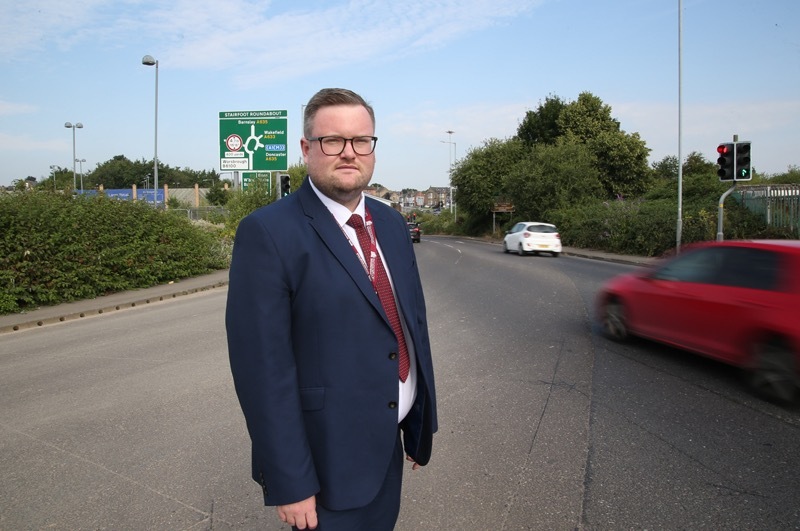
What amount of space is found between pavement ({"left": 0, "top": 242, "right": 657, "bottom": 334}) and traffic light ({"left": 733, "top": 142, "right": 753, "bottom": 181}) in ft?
50.1

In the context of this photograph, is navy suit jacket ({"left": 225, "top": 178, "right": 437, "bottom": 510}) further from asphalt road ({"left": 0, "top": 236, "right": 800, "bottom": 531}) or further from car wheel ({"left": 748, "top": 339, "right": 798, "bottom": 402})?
car wheel ({"left": 748, "top": 339, "right": 798, "bottom": 402})

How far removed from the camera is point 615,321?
8.11 metres

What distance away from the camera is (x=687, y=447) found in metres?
4.40

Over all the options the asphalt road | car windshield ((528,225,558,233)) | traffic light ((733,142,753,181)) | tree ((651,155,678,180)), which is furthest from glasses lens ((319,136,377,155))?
tree ((651,155,678,180))

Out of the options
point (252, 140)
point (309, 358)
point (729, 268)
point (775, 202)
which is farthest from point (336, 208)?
point (775, 202)

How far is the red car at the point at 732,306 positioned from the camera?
542cm

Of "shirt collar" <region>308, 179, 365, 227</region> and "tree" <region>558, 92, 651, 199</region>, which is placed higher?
"tree" <region>558, 92, 651, 199</region>

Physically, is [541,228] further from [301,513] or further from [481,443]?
[301,513]

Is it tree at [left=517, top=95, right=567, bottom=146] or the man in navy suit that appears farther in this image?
tree at [left=517, top=95, right=567, bottom=146]

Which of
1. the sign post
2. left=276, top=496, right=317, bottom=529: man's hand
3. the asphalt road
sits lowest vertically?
the asphalt road

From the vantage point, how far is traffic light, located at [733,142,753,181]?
1764 cm

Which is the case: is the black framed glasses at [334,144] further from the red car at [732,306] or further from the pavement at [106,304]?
the pavement at [106,304]

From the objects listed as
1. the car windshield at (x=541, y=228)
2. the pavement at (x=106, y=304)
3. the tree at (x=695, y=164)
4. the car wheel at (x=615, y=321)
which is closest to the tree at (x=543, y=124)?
the tree at (x=695, y=164)

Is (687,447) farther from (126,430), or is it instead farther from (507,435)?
(126,430)
